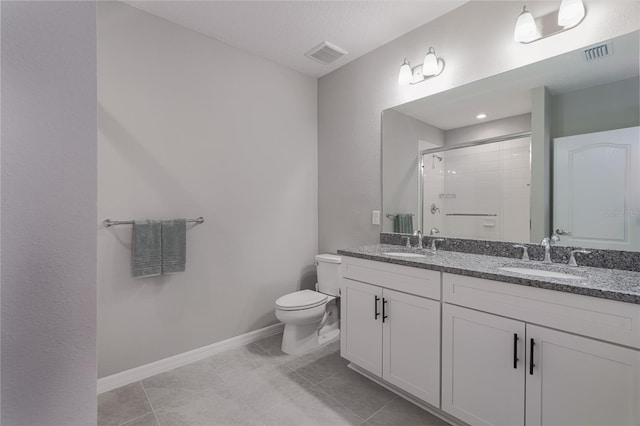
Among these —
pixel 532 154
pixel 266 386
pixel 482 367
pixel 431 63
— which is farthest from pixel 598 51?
pixel 266 386

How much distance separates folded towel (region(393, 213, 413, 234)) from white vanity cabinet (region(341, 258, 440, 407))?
0.59 meters

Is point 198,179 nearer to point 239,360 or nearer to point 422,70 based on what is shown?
point 239,360

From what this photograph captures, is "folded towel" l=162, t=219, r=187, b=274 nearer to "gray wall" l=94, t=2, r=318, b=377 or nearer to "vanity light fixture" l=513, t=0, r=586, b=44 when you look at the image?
"gray wall" l=94, t=2, r=318, b=377

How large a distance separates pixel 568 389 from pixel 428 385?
0.63m

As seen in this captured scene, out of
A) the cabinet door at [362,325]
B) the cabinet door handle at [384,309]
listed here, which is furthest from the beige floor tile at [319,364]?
the cabinet door handle at [384,309]

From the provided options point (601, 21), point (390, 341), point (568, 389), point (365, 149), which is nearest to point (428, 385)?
point (390, 341)

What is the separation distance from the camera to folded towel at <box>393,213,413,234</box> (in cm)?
234

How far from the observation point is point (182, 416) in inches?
64.7

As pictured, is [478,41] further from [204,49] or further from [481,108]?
[204,49]

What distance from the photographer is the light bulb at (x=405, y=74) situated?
2201 mm

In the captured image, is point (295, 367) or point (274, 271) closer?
point (295, 367)

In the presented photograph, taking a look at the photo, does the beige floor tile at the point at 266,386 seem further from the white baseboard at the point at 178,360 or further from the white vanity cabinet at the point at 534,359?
the white vanity cabinet at the point at 534,359

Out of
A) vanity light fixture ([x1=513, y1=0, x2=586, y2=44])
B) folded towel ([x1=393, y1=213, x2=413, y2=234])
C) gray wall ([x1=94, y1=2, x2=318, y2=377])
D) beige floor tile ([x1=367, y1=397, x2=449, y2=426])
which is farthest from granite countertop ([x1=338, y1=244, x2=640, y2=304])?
vanity light fixture ([x1=513, y1=0, x2=586, y2=44])

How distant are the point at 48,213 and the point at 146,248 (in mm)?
1703
